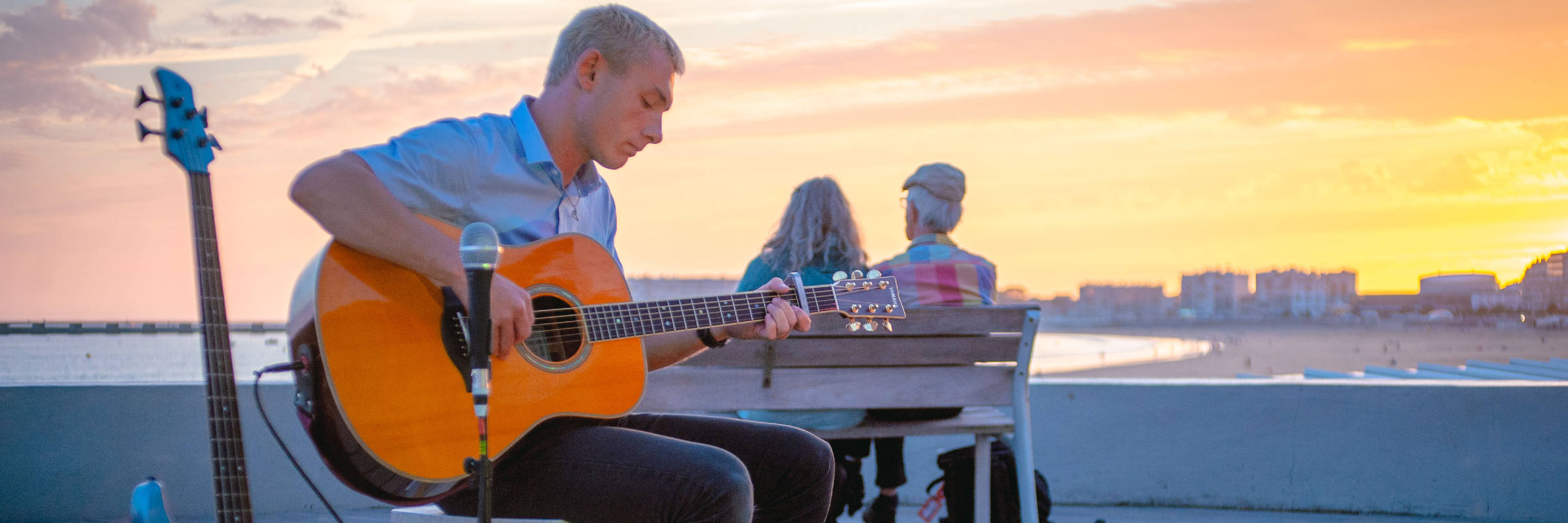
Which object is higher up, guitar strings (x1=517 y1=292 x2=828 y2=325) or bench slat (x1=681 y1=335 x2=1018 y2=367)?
guitar strings (x1=517 y1=292 x2=828 y2=325)

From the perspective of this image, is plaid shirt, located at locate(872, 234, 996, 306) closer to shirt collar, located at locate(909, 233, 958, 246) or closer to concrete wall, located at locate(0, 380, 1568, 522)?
shirt collar, located at locate(909, 233, 958, 246)

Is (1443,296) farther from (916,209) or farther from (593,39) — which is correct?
(593,39)

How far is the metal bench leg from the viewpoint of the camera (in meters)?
Answer: 3.74

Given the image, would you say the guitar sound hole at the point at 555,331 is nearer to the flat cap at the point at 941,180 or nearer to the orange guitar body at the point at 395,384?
the orange guitar body at the point at 395,384

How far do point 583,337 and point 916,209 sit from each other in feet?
8.88

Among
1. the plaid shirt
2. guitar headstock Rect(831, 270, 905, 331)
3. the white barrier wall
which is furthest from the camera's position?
the white barrier wall

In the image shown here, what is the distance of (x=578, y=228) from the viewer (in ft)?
7.92

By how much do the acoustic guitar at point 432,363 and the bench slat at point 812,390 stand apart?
1262mm

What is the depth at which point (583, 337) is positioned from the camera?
218 centimetres

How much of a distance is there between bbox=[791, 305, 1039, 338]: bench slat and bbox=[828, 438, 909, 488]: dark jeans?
110 centimetres

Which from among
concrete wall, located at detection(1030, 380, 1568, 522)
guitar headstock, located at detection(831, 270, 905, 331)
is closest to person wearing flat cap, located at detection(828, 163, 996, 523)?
concrete wall, located at detection(1030, 380, 1568, 522)

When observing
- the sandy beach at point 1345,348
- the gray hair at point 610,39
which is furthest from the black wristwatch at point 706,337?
the sandy beach at point 1345,348

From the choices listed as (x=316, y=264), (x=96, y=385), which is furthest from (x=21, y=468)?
(x=316, y=264)

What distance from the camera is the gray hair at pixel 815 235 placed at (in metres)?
4.39
